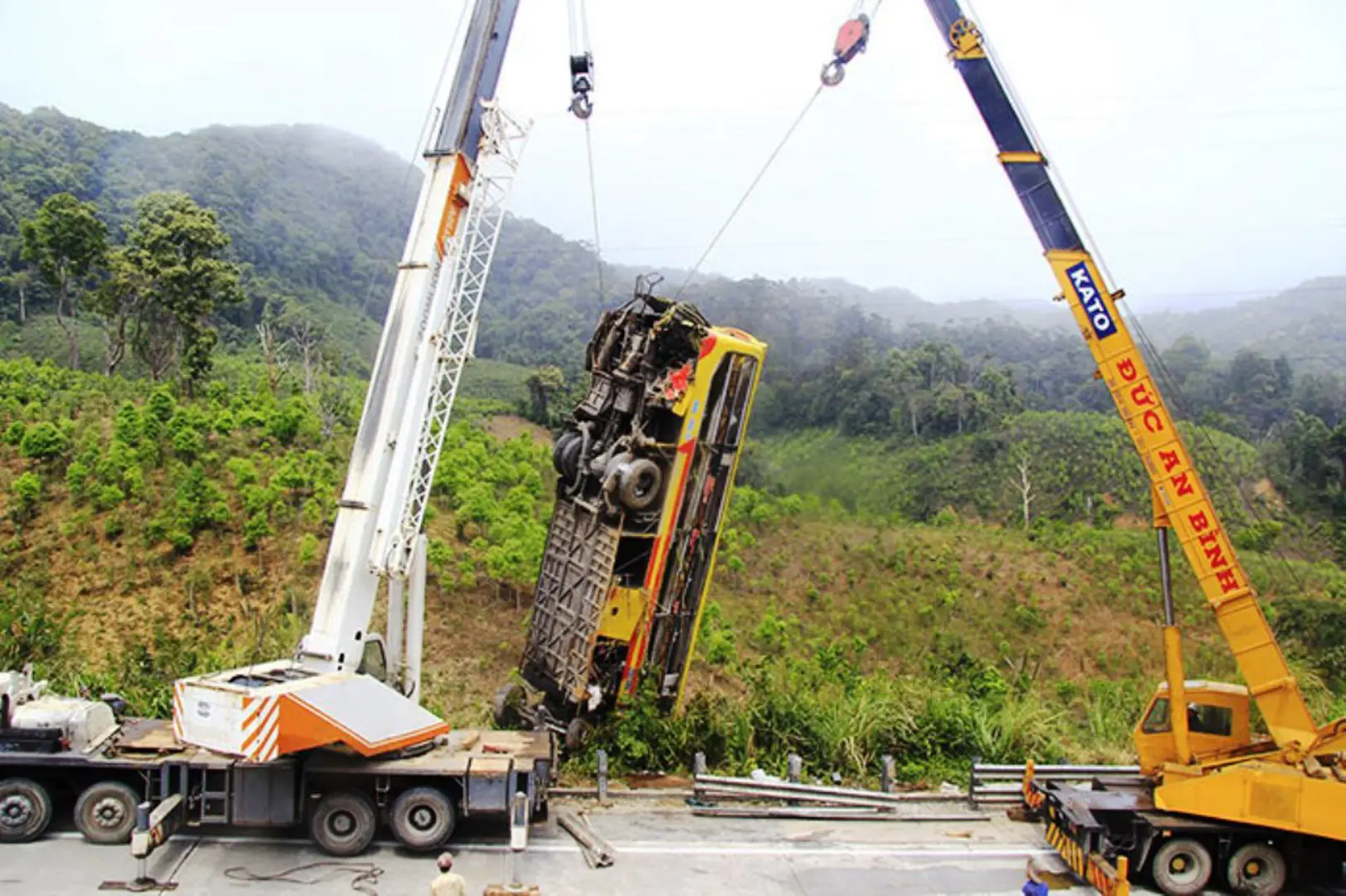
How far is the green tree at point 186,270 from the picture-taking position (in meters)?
27.8

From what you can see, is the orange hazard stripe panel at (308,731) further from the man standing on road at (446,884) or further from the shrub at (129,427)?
the shrub at (129,427)

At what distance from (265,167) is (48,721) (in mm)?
95657

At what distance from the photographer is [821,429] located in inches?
1641

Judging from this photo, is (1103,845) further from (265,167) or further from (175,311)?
(265,167)

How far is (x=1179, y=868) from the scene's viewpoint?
10.8m

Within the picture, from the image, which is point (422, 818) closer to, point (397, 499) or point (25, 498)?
point (397, 499)

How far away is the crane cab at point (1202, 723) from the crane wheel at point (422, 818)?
858cm

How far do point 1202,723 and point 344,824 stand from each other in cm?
1032

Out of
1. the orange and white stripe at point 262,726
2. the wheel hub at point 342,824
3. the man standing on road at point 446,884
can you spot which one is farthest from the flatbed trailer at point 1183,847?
the orange and white stripe at point 262,726

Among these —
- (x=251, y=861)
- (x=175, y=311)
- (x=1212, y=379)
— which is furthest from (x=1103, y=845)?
(x=1212, y=379)

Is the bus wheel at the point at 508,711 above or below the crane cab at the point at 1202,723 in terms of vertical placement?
below

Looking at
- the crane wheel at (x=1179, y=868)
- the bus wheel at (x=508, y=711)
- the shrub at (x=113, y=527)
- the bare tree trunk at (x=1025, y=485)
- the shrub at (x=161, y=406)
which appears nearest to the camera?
the crane wheel at (x=1179, y=868)

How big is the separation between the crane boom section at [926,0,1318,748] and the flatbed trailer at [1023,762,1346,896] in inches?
45.8

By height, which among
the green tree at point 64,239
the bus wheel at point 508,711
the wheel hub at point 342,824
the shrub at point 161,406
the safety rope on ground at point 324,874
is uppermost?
the green tree at point 64,239
